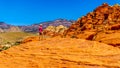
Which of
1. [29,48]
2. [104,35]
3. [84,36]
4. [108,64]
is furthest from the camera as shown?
[84,36]

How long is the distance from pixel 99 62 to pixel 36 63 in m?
5.04

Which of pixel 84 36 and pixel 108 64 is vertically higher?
pixel 84 36

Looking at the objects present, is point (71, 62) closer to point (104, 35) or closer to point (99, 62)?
point (99, 62)

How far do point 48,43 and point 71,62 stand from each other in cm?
543

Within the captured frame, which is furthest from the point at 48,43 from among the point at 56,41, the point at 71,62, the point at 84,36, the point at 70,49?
the point at 84,36

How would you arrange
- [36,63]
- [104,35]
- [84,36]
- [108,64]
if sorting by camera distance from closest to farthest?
[108,64] < [36,63] < [104,35] < [84,36]

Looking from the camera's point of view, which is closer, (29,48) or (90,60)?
(90,60)

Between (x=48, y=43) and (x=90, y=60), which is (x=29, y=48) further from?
(x=90, y=60)

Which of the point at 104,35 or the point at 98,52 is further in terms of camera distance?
the point at 104,35

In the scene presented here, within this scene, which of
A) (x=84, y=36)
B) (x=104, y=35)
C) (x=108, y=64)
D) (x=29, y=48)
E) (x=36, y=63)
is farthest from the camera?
(x=84, y=36)

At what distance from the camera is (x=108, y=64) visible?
2172cm

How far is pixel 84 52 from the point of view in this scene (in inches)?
958

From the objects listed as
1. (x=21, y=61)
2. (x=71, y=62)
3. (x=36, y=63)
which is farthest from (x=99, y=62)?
(x=21, y=61)

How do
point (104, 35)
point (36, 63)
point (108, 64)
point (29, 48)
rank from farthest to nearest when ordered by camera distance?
point (104, 35) → point (29, 48) → point (36, 63) → point (108, 64)
